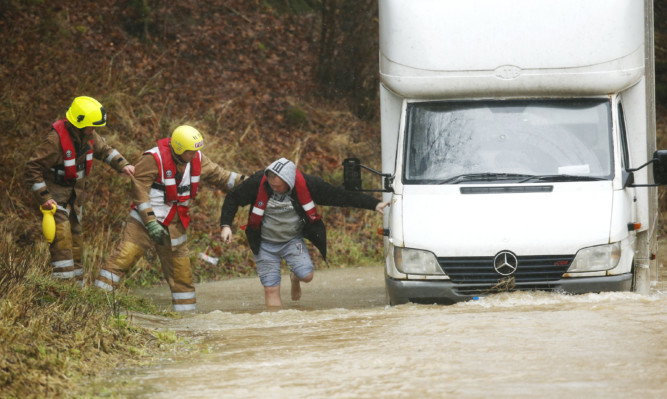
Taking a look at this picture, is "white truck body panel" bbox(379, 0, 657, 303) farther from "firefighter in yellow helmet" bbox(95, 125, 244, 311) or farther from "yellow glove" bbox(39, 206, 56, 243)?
"yellow glove" bbox(39, 206, 56, 243)

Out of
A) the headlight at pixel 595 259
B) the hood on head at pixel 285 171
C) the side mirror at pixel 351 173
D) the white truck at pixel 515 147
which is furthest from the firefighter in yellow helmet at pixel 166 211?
the headlight at pixel 595 259

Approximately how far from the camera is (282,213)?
8.97m

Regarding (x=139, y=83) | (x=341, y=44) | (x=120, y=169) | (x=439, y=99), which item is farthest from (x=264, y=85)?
(x=439, y=99)

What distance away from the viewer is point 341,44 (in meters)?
19.2

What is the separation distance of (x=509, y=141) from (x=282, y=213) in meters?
2.20

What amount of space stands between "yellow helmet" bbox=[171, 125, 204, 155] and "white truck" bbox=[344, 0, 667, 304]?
1.55 metres

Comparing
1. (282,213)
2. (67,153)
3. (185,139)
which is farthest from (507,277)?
(67,153)

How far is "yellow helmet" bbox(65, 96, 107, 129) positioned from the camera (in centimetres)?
931

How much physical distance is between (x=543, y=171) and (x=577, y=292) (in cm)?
105

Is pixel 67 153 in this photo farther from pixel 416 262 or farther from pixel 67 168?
pixel 416 262

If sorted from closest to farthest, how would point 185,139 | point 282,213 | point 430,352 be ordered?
1. point 430,352
2. point 185,139
3. point 282,213

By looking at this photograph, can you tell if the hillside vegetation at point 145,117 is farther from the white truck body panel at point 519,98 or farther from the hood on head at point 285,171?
the white truck body panel at point 519,98

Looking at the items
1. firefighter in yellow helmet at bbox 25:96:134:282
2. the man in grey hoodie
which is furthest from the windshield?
firefighter in yellow helmet at bbox 25:96:134:282

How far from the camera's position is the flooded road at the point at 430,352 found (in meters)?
5.29
